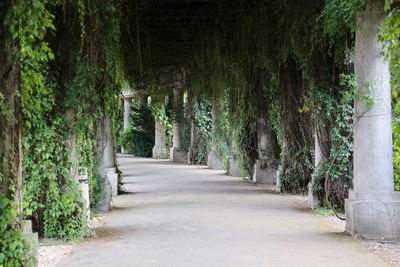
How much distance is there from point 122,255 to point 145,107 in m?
28.4

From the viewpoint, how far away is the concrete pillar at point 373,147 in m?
7.61

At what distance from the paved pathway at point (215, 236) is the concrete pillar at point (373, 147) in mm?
494

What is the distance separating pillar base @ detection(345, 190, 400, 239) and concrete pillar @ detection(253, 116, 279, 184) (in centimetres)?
854

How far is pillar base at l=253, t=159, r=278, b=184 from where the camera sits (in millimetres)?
16312

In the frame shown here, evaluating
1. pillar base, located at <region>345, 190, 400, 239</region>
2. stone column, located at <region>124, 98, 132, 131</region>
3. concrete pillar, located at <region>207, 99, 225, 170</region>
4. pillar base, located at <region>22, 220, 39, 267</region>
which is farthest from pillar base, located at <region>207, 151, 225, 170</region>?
pillar base, located at <region>22, 220, 39, 267</region>

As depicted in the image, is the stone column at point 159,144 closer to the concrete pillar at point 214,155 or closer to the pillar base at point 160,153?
the pillar base at point 160,153

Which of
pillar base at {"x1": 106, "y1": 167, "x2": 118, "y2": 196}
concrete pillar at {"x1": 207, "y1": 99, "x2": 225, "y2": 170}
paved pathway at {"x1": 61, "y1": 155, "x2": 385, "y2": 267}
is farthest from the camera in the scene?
concrete pillar at {"x1": 207, "y1": 99, "x2": 225, "y2": 170}

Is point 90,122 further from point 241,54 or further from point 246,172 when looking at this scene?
point 246,172

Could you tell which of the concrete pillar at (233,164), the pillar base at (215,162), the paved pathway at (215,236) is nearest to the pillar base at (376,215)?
the paved pathway at (215,236)

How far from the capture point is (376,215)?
7.60 m

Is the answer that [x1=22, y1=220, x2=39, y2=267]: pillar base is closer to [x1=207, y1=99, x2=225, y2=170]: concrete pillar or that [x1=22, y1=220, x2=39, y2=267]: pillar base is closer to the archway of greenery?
the archway of greenery

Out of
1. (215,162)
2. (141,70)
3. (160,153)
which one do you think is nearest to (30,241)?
(141,70)

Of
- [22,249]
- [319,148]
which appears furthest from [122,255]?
[319,148]

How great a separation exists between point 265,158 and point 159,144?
55.4 feet
